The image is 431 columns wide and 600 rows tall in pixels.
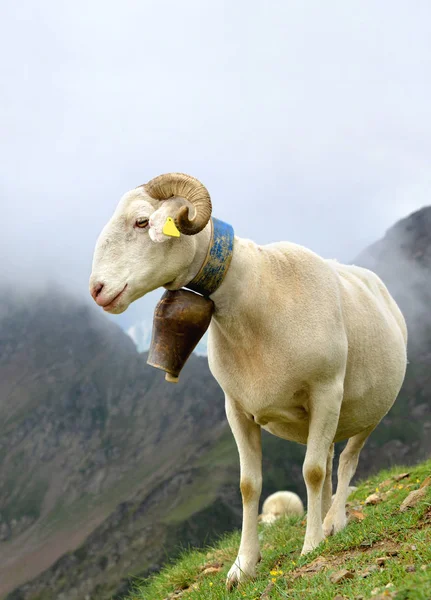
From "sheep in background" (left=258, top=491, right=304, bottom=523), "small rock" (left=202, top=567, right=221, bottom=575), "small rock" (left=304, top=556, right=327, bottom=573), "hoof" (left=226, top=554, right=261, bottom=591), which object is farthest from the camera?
"sheep in background" (left=258, top=491, right=304, bottom=523)

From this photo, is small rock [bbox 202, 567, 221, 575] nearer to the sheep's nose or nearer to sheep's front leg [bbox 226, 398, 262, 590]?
sheep's front leg [bbox 226, 398, 262, 590]

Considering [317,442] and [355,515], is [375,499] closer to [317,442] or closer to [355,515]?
[355,515]

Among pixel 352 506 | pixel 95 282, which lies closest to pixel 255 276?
pixel 95 282

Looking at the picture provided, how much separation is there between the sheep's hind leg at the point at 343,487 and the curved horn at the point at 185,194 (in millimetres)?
Result: 4434

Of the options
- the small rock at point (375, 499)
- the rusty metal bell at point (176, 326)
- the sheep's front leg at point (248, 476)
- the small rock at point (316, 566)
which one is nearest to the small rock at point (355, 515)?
the small rock at point (375, 499)

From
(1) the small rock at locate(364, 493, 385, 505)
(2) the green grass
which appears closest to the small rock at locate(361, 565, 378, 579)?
(2) the green grass

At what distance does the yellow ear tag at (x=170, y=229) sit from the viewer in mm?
5753

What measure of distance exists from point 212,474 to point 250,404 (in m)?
176

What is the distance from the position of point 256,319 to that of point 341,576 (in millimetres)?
2674

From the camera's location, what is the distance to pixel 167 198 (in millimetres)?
6320

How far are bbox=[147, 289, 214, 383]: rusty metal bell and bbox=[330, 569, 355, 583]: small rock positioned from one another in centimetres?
241

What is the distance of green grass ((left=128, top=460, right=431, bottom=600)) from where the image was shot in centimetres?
443

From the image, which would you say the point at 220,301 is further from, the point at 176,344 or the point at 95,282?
the point at 95,282

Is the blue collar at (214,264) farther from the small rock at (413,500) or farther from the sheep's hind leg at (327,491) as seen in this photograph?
the sheep's hind leg at (327,491)
